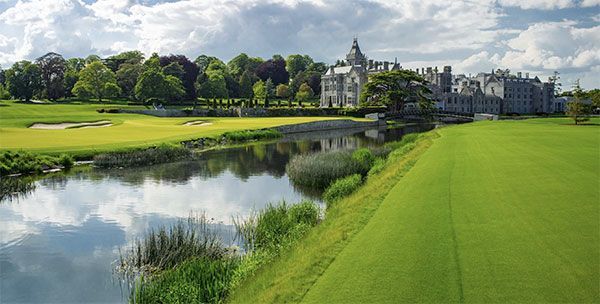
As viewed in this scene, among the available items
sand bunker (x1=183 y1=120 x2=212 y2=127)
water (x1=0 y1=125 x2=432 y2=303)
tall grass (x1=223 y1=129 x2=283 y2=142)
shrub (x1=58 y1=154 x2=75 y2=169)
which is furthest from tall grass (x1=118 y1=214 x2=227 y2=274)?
sand bunker (x1=183 y1=120 x2=212 y2=127)

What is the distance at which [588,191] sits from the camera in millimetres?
13422

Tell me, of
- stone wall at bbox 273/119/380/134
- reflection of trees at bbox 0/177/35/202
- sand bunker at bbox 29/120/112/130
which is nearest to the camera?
reflection of trees at bbox 0/177/35/202

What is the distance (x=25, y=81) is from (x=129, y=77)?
19.3 m

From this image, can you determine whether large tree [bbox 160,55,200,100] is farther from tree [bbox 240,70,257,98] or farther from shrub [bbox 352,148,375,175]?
shrub [bbox 352,148,375,175]

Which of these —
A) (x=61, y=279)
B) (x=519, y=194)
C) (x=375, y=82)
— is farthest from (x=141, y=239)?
(x=375, y=82)

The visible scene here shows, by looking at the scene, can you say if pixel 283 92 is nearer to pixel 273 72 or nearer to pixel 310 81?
pixel 310 81

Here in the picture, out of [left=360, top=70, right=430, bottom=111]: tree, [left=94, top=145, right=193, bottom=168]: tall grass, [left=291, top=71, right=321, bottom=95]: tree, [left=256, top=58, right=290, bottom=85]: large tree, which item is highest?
[left=256, top=58, right=290, bottom=85]: large tree

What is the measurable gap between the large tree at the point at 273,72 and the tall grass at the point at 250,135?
3773 inches

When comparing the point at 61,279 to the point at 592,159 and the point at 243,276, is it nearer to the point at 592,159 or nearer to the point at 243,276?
the point at 243,276

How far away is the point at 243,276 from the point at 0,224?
11.0 metres

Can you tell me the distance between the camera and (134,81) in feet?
356

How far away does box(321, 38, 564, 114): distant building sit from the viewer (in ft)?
389

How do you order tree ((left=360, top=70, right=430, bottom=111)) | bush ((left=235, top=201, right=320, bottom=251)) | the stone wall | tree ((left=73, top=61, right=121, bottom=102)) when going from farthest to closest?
tree ((left=73, top=61, right=121, bottom=102)) → tree ((left=360, top=70, right=430, bottom=111)) → the stone wall → bush ((left=235, top=201, right=320, bottom=251))

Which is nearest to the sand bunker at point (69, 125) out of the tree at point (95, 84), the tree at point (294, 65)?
the tree at point (95, 84)
